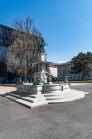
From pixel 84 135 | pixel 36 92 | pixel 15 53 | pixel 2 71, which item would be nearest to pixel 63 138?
pixel 84 135

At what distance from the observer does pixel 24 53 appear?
2772cm

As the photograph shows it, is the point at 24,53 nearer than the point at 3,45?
Yes

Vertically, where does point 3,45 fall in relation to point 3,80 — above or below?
above

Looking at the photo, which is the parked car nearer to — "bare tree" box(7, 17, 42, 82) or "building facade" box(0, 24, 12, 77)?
"building facade" box(0, 24, 12, 77)

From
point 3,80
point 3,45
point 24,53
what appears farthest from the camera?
point 3,45

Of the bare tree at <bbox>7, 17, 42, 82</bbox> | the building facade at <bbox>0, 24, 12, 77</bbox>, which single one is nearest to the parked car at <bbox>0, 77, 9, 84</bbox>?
the building facade at <bbox>0, 24, 12, 77</bbox>

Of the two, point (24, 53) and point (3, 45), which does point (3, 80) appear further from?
point (24, 53)

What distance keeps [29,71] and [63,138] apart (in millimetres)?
23398

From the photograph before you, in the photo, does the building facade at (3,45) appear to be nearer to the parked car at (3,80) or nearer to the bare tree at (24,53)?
the parked car at (3,80)

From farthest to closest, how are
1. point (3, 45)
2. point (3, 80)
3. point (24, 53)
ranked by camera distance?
1. point (3, 45)
2. point (3, 80)
3. point (24, 53)

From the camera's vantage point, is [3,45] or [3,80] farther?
[3,45]

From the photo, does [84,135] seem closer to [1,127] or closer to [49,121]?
[49,121]

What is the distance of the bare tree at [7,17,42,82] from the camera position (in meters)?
26.6

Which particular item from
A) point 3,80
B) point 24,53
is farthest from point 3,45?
point 24,53
